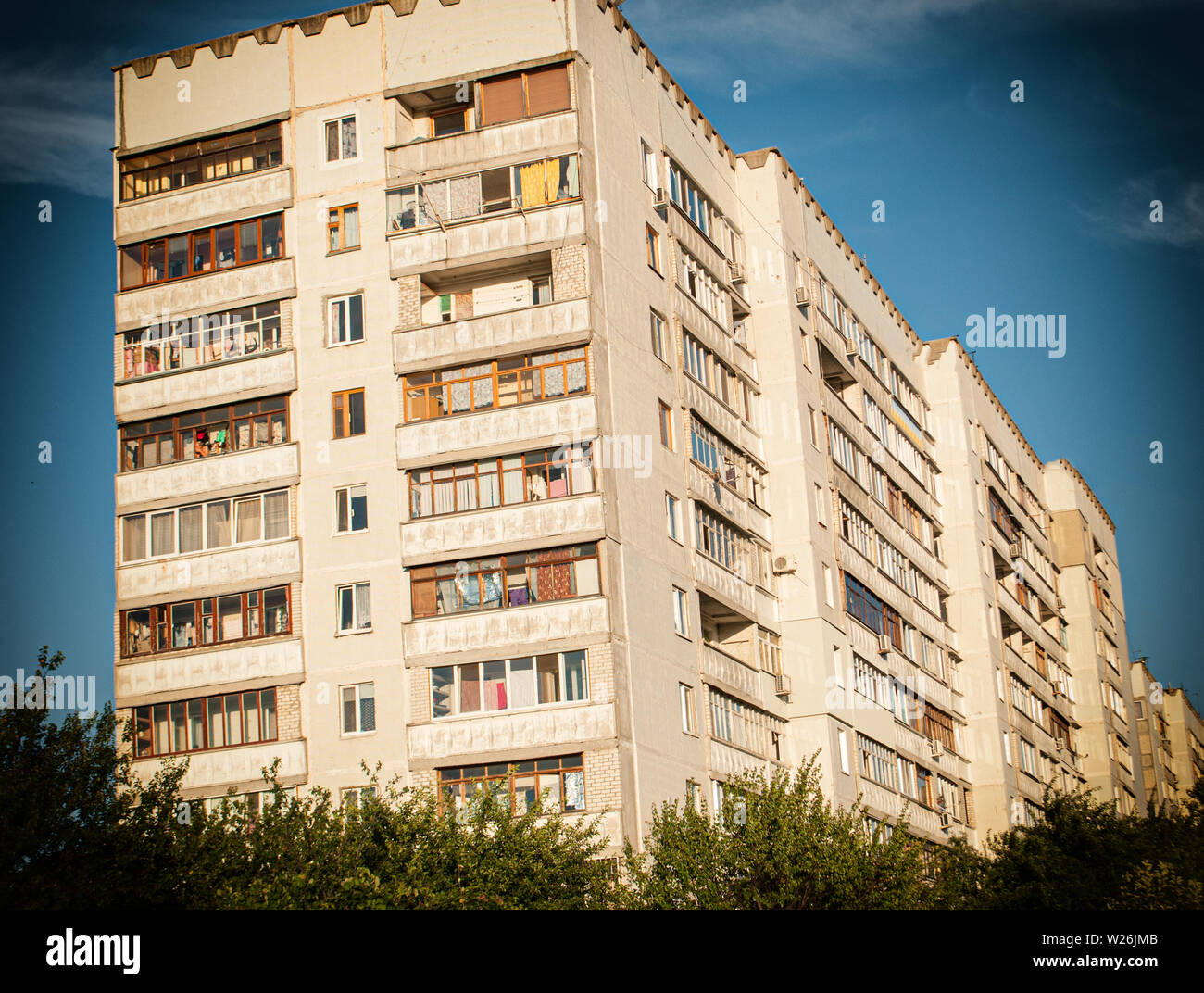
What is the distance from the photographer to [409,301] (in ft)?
145

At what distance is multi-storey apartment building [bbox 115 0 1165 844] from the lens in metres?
40.9

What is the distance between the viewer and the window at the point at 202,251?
46.2 m

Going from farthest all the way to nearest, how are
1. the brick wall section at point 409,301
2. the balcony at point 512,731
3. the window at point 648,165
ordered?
1. the window at point 648,165
2. the brick wall section at point 409,301
3. the balcony at point 512,731

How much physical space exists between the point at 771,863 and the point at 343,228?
2060 centimetres

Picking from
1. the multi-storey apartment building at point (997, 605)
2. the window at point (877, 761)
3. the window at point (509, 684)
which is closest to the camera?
the window at point (509, 684)

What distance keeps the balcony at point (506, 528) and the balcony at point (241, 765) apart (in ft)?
18.4

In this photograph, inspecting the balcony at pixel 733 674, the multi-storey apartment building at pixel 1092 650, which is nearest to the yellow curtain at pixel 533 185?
the balcony at pixel 733 674

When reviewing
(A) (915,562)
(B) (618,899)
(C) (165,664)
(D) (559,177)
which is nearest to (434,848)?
(B) (618,899)

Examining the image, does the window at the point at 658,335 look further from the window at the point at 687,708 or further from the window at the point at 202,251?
the window at the point at 202,251

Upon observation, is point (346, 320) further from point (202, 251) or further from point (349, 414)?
point (202, 251)

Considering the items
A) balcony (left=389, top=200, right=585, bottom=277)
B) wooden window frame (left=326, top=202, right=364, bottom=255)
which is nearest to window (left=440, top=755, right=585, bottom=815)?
balcony (left=389, top=200, right=585, bottom=277)

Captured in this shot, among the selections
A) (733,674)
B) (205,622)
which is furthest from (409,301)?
(733,674)

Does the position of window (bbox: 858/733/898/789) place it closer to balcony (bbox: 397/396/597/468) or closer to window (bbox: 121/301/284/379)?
balcony (bbox: 397/396/597/468)

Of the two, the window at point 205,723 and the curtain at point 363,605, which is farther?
the window at point 205,723
